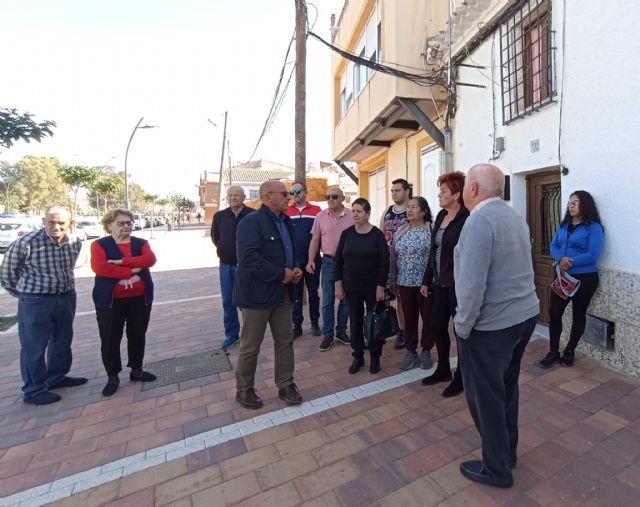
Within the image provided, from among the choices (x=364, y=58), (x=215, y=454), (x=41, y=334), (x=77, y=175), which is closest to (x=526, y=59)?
(x=364, y=58)

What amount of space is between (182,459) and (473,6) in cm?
597

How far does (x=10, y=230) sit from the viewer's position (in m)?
16.8

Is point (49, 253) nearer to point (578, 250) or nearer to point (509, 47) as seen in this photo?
point (578, 250)

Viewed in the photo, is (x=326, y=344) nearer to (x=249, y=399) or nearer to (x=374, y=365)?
(x=374, y=365)

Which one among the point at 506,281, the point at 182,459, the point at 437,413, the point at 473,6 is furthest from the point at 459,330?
the point at 473,6

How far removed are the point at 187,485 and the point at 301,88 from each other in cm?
616

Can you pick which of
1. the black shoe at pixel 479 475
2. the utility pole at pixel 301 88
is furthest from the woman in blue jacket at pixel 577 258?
the utility pole at pixel 301 88

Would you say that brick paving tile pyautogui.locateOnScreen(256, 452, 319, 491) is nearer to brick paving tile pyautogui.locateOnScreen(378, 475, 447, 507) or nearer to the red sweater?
brick paving tile pyautogui.locateOnScreen(378, 475, 447, 507)

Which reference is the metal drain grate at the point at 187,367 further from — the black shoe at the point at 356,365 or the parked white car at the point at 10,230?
the parked white car at the point at 10,230

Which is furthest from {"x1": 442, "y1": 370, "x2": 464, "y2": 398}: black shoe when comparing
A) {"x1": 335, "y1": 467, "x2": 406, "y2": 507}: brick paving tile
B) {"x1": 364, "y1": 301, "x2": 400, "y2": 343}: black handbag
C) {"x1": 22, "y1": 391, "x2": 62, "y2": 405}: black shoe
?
{"x1": 22, "y1": 391, "x2": 62, "y2": 405}: black shoe

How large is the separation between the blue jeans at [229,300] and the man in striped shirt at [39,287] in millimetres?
1583

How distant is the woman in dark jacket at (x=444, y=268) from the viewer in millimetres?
3002

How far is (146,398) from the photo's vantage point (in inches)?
130

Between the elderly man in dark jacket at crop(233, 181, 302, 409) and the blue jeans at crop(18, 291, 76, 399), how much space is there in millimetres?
1745
